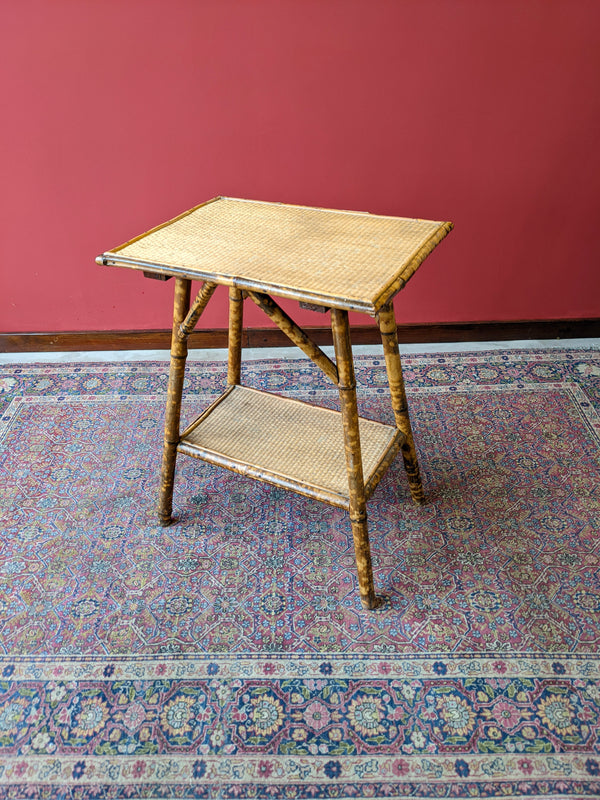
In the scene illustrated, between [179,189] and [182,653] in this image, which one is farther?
[179,189]

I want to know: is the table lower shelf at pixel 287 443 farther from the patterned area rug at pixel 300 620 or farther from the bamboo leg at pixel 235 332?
the patterned area rug at pixel 300 620

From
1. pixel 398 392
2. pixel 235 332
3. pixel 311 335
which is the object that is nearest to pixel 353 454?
pixel 398 392

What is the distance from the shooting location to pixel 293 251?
1.70 meters

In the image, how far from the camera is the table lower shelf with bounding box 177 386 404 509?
6.29 ft

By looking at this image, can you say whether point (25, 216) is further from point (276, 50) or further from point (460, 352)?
point (460, 352)

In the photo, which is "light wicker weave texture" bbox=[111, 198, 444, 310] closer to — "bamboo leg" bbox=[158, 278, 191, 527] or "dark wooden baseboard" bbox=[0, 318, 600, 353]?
"bamboo leg" bbox=[158, 278, 191, 527]

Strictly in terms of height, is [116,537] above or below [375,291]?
below

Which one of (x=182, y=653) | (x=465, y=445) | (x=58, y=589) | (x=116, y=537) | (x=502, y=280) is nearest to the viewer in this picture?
(x=182, y=653)

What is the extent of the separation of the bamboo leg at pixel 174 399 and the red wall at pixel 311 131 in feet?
3.64

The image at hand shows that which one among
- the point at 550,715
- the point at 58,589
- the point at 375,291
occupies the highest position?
the point at 375,291

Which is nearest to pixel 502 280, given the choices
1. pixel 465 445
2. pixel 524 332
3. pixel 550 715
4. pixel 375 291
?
pixel 524 332

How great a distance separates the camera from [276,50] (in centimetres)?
250

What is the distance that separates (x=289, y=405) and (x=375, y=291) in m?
0.90

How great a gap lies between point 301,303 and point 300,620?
95cm
